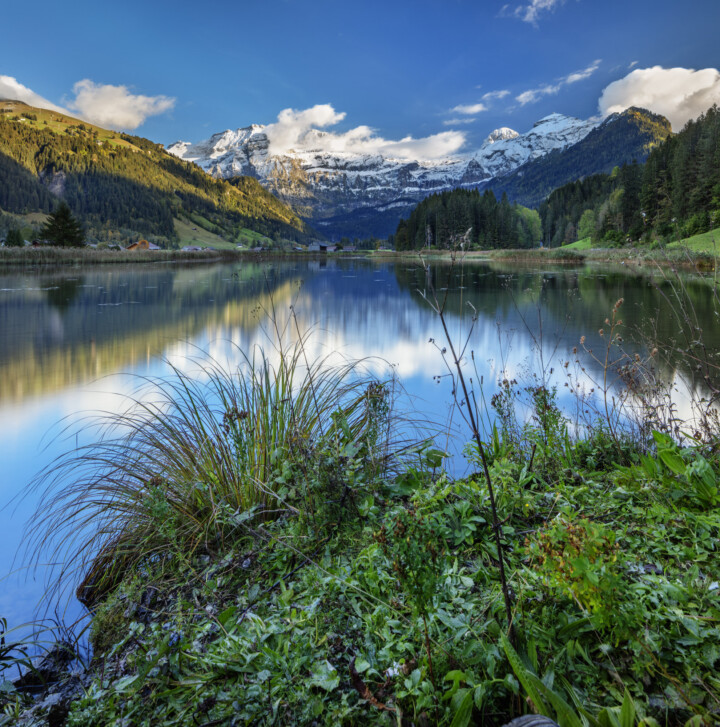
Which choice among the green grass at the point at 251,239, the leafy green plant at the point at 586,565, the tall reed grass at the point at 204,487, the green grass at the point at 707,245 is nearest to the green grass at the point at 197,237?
the green grass at the point at 251,239

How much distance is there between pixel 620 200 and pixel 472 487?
83.3 meters

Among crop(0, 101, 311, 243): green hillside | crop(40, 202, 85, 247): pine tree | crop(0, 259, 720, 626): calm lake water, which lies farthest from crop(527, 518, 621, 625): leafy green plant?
crop(0, 101, 311, 243): green hillside

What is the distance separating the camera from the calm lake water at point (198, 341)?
5094 millimetres

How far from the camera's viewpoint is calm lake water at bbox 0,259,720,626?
5094 millimetres

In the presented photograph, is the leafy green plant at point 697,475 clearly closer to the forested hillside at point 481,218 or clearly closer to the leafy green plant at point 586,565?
the leafy green plant at point 586,565

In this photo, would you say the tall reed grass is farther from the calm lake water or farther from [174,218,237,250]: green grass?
[174,218,237,250]: green grass

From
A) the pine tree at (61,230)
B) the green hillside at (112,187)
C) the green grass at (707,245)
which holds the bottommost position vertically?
the green grass at (707,245)

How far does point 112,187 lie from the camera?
14300 centimetres

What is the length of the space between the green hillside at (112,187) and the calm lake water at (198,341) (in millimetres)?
117580

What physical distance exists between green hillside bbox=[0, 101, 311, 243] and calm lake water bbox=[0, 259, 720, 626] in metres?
118

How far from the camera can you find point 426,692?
153 cm

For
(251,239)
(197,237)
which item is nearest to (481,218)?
(197,237)

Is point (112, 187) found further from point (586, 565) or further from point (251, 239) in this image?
point (586, 565)

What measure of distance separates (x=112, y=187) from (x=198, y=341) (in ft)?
530
